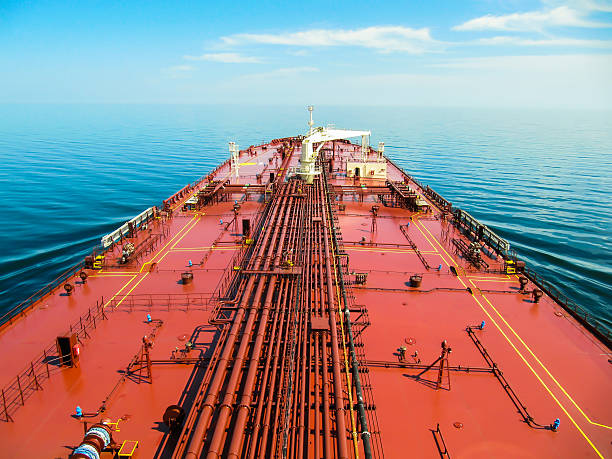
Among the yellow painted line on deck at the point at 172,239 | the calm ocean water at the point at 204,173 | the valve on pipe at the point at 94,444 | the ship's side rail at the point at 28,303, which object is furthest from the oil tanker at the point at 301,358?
the calm ocean water at the point at 204,173

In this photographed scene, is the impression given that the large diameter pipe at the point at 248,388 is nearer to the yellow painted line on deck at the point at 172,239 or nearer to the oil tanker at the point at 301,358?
the oil tanker at the point at 301,358

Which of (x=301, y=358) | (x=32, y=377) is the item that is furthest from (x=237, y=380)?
(x=32, y=377)

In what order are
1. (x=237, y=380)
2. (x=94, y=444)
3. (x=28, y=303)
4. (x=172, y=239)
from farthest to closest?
(x=172, y=239), (x=28, y=303), (x=237, y=380), (x=94, y=444)

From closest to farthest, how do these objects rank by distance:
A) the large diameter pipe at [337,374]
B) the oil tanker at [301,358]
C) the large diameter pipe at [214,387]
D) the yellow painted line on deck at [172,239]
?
the large diameter pipe at [214,387] < the large diameter pipe at [337,374] < the oil tanker at [301,358] < the yellow painted line on deck at [172,239]

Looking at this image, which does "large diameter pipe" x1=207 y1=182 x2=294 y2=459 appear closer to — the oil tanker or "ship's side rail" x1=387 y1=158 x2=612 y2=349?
the oil tanker

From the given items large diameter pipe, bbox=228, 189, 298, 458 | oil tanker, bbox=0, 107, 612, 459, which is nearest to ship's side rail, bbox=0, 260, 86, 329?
oil tanker, bbox=0, 107, 612, 459

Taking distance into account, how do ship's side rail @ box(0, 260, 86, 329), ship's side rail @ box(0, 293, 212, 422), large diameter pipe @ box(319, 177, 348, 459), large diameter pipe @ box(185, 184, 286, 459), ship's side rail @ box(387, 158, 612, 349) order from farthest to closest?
ship's side rail @ box(387, 158, 612, 349) < ship's side rail @ box(0, 260, 86, 329) < ship's side rail @ box(0, 293, 212, 422) < large diameter pipe @ box(319, 177, 348, 459) < large diameter pipe @ box(185, 184, 286, 459)

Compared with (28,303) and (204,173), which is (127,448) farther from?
(204,173)

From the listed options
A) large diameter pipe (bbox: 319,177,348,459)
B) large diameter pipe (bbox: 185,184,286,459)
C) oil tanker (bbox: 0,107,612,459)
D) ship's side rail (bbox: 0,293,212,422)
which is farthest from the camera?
ship's side rail (bbox: 0,293,212,422)
